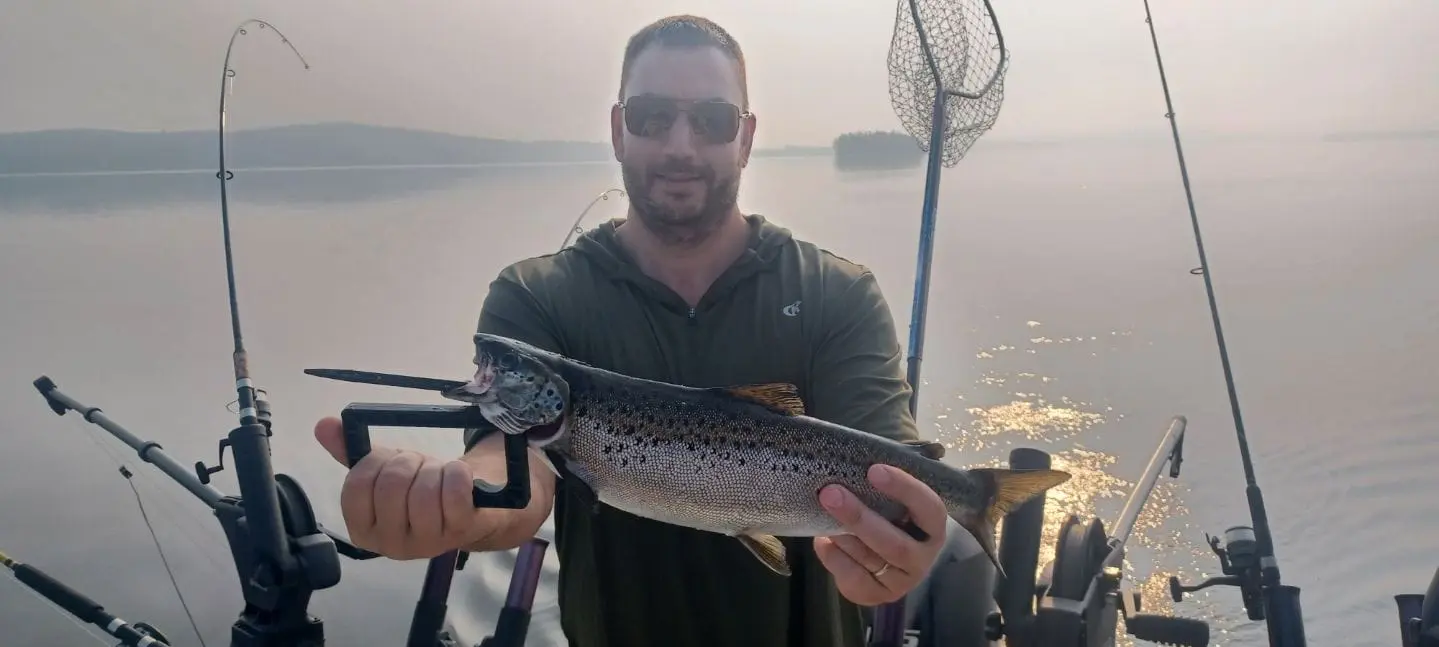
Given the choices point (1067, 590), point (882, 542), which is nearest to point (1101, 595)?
point (1067, 590)

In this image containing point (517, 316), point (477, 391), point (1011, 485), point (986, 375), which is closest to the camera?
point (477, 391)

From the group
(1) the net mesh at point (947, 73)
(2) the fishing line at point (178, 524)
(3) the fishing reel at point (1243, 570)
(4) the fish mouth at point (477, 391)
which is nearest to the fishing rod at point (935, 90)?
(1) the net mesh at point (947, 73)

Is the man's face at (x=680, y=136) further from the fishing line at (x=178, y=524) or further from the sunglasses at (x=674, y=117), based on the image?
the fishing line at (x=178, y=524)

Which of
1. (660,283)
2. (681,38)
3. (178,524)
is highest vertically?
(681,38)

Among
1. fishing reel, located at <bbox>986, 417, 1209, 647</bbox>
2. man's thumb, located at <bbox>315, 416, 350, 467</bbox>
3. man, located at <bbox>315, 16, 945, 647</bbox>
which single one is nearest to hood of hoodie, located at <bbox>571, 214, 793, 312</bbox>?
man, located at <bbox>315, 16, 945, 647</bbox>

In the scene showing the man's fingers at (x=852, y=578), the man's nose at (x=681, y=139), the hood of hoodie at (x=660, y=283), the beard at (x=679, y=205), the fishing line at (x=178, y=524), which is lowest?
the fishing line at (x=178, y=524)

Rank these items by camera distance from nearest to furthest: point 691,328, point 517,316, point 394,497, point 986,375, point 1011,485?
1. point 394,497
2. point 1011,485
3. point 517,316
4. point 691,328
5. point 986,375

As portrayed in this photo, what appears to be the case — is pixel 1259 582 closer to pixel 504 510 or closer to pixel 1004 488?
pixel 1004 488
